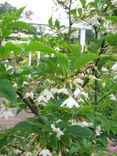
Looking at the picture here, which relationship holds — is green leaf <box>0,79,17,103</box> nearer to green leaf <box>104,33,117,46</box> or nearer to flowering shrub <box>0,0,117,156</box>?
flowering shrub <box>0,0,117,156</box>

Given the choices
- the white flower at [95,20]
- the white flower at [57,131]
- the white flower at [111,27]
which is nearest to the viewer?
the white flower at [57,131]

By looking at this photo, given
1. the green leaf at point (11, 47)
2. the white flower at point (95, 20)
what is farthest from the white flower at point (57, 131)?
the white flower at point (95, 20)

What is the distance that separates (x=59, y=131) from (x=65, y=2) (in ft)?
3.32

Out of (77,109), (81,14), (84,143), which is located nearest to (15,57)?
(77,109)

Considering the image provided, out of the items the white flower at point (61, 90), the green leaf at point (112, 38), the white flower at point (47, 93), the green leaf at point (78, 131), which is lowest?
the green leaf at point (78, 131)

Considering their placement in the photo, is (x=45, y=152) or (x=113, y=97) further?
(x=113, y=97)

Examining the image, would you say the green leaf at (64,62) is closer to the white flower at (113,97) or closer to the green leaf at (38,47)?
the green leaf at (38,47)

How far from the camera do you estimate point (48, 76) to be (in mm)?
1190

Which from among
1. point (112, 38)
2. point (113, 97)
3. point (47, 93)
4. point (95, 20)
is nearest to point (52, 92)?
point (47, 93)

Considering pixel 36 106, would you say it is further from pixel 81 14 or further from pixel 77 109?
pixel 81 14

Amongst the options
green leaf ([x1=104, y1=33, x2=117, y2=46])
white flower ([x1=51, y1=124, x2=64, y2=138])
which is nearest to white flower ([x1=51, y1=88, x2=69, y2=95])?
white flower ([x1=51, y1=124, x2=64, y2=138])

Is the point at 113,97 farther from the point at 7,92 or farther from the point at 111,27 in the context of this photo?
the point at 7,92

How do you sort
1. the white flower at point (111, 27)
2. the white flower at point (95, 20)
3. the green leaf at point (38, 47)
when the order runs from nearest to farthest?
the green leaf at point (38, 47)
the white flower at point (111, 27)
the white flower at point (95, 20)

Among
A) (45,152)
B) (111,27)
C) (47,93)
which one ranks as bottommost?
(45,152)
